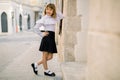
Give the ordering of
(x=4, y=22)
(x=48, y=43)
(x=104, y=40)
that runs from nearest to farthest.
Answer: (x=104, y=40) → (x=48, y=43) → (x=4, y=22)

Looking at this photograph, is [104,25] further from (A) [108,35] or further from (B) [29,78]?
(B) [29,78]

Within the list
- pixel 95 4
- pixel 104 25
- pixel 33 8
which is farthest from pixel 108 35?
pixel 33 8

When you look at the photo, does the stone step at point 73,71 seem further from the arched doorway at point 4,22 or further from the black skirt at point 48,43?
the arched doorway at point 4,22

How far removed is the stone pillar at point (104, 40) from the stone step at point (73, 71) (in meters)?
2.00

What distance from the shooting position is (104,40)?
1.96 metres

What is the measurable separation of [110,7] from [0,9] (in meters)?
29.9

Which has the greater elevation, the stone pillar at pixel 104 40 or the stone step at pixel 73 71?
the stone pillar at pixel 104 40

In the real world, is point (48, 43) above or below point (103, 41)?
below

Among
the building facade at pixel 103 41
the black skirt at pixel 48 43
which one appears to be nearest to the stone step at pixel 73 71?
the black skirt at pixel 48 43

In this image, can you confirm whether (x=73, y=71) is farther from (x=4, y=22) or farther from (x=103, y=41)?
(x=4, y=22)

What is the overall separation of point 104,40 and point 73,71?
316 centimetres

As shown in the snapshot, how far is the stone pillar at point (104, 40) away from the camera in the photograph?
168 centimetres

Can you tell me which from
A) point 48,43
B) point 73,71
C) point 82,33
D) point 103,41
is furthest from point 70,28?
point 103,41

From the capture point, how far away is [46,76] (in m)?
5.45
